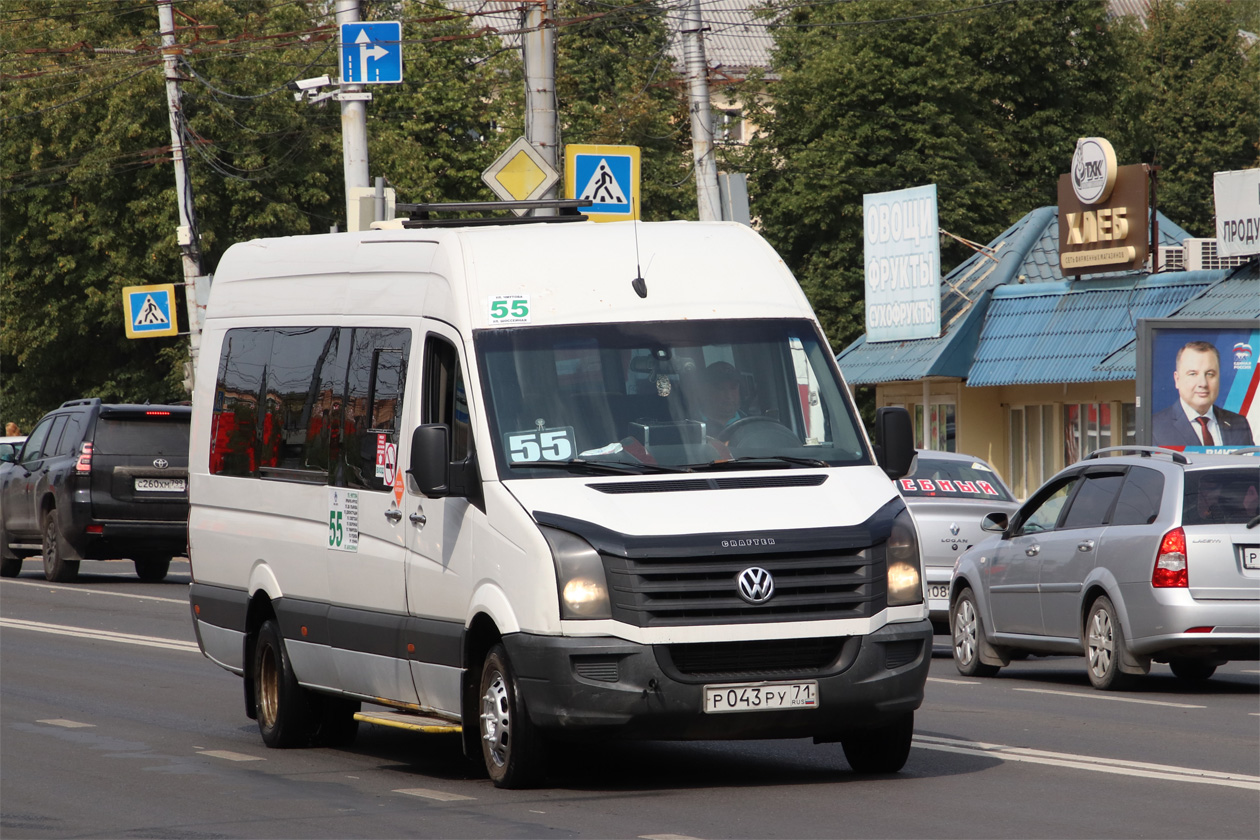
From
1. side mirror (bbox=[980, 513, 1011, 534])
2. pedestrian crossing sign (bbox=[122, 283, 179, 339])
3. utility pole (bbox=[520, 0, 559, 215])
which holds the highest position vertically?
utility pole (bbox=[520, 0, 559, 215])

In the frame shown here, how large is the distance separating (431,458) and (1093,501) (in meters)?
7.10

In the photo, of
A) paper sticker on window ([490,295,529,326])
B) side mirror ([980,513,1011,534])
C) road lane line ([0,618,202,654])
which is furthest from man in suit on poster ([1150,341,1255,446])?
paper sticker on window ([490,295,529,326])

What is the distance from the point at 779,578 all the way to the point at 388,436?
2.39m

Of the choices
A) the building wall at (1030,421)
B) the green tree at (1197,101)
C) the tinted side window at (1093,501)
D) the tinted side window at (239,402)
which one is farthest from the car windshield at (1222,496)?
the green tree at (1197,101)

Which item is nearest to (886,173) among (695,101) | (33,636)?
(695,101)

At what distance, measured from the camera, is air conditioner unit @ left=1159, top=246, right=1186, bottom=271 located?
104 ft

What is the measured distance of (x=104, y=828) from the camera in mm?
8500

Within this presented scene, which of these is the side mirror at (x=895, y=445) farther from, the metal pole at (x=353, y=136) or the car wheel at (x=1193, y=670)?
the metal pole at (x=353, y=136)

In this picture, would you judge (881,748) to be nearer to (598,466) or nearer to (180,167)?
(598,466)

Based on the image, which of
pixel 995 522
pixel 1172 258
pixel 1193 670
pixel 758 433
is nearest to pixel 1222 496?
pixel 1193 670

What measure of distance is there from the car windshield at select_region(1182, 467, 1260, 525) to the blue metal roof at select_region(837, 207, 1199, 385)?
15.4 metres

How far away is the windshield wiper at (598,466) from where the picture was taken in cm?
903

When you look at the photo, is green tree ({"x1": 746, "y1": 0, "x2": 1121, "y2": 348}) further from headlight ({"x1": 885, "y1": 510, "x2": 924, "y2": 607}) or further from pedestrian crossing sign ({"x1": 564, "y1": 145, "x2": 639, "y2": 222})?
headlight ({"x1": 885, "y1": 510, "x2": 924, "y2": 607})

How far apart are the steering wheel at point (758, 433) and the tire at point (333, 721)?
315cm
